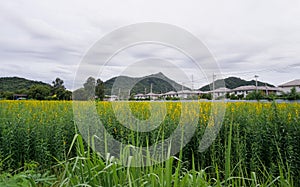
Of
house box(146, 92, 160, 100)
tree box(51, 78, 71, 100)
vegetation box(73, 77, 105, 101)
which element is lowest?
house box(146, 92, 160, 100)

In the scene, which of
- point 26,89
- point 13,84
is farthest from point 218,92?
point 26,89

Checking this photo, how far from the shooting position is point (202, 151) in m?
3.26

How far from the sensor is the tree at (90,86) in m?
2.74

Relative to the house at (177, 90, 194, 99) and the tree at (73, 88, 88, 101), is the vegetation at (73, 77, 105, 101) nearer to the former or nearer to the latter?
the tree at (73, 88, 88, 101)

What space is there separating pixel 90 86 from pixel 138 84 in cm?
58

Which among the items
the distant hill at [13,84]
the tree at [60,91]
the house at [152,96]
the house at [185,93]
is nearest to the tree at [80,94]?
the house at [152,96]

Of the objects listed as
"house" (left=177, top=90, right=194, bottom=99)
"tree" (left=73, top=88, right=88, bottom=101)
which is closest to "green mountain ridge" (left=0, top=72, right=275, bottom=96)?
"house" (left=177, top=90, right=194, bottom=99)

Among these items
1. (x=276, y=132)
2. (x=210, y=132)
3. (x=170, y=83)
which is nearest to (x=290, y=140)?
(x=276, y=132)

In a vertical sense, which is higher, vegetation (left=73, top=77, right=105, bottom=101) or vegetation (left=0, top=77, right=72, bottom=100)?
vegetation (left=0, top=77, right=72, bottom=100)

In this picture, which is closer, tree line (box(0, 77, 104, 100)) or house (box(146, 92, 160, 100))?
tree line (box(0, 77, 104, 100))

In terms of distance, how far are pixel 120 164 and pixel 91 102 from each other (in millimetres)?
1910

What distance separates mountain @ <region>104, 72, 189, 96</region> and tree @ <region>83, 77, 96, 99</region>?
17cm

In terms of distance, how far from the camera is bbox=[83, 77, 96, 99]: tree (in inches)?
108

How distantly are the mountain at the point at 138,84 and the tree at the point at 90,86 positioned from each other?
175mm
